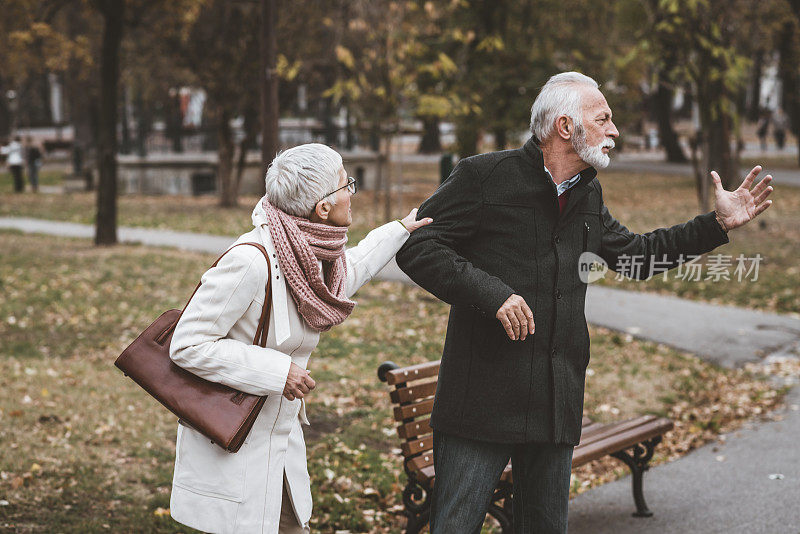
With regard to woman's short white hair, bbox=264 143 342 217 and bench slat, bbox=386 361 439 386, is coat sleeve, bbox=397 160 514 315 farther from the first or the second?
bench slat, bbox=386 361 439 386

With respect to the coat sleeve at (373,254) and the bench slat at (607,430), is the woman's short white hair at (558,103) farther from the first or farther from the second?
the bench slat at (607,430)

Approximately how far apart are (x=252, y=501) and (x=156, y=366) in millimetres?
526

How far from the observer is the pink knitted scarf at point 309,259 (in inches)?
118

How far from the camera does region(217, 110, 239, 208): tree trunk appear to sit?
23.4 meters

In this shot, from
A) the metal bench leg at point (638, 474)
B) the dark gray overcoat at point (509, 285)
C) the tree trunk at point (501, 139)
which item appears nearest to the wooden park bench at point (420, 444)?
the metal bench leg at point (638, 474)

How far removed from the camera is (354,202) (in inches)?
934

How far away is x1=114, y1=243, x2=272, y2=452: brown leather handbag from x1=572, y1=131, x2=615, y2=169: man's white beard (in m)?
1.09

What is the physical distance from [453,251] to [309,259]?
49 centimetres

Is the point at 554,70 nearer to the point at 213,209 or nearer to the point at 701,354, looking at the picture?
the point at 213,209

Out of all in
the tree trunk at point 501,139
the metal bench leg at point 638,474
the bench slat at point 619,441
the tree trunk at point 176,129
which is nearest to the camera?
the bench slat at point 619,441

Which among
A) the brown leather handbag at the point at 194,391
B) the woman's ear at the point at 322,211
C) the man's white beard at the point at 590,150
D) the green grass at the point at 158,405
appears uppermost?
the man's white beard at the point at 590,150

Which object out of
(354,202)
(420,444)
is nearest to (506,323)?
(420,444)

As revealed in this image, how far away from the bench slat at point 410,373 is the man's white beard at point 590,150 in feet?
5.26

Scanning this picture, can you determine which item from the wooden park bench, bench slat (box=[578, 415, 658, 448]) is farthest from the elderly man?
bench slat (box=[578, 415, 658, 448])
